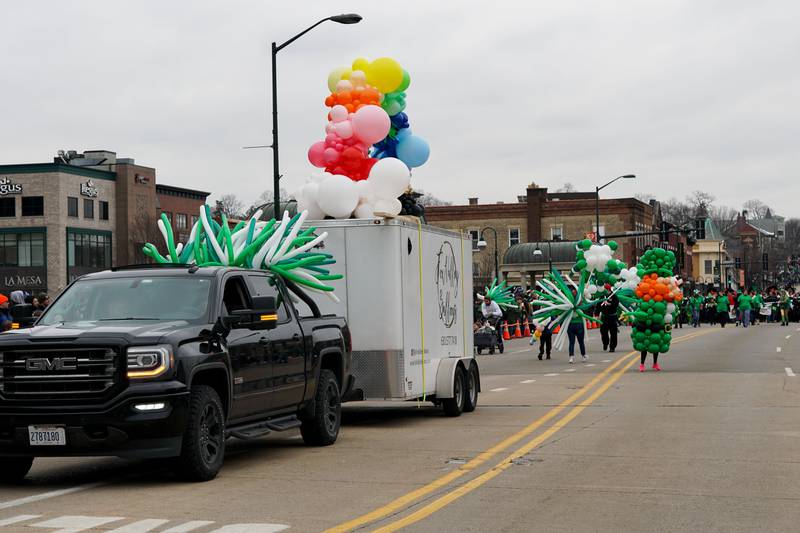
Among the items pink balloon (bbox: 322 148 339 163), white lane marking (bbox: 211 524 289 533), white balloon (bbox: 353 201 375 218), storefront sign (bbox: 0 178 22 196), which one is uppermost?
storefront sign (bbox: 0 178 22 196)

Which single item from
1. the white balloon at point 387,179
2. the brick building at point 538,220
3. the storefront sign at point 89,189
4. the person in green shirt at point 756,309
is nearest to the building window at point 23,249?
the storefront sign at point 89,189

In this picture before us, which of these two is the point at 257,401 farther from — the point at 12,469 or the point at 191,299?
the point at 12,469

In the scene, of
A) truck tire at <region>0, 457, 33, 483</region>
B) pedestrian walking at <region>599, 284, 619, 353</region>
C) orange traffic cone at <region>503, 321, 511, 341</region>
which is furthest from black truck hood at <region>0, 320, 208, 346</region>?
orange traffic cone at <region>503, 321, 511, 341</region>

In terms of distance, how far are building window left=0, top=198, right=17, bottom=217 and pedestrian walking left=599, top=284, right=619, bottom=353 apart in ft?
214

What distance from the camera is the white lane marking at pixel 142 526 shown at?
8.18 meters

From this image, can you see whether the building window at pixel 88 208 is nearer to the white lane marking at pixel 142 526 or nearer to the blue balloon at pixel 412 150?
the blue balloon at pixel 412 150

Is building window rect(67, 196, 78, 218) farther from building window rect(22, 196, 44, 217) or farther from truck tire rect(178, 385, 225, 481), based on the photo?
truck tire rect(178, 385, 225, 481)

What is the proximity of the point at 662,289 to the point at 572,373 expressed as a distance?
9.39 feet

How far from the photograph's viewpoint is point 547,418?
1639cm

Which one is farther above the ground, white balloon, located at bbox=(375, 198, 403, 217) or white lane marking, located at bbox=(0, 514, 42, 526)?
white balloon, located at bbox=(375, 198, 403, 217)

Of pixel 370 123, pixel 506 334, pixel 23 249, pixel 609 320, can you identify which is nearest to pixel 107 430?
pixel 370 123

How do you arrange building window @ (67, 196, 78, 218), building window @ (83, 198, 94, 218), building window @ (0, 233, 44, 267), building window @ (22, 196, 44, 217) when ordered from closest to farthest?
1. building window @ (22, 196, 44, 217)
2. building window @ (0, 233, 44, 267)
3. building window @ (67, 196, 78, 218)
4. building window @ (83, 198, 94, 218)

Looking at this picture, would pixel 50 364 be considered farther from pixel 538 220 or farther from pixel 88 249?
pixel 538 220

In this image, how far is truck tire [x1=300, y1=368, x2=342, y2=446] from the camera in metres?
13.1
